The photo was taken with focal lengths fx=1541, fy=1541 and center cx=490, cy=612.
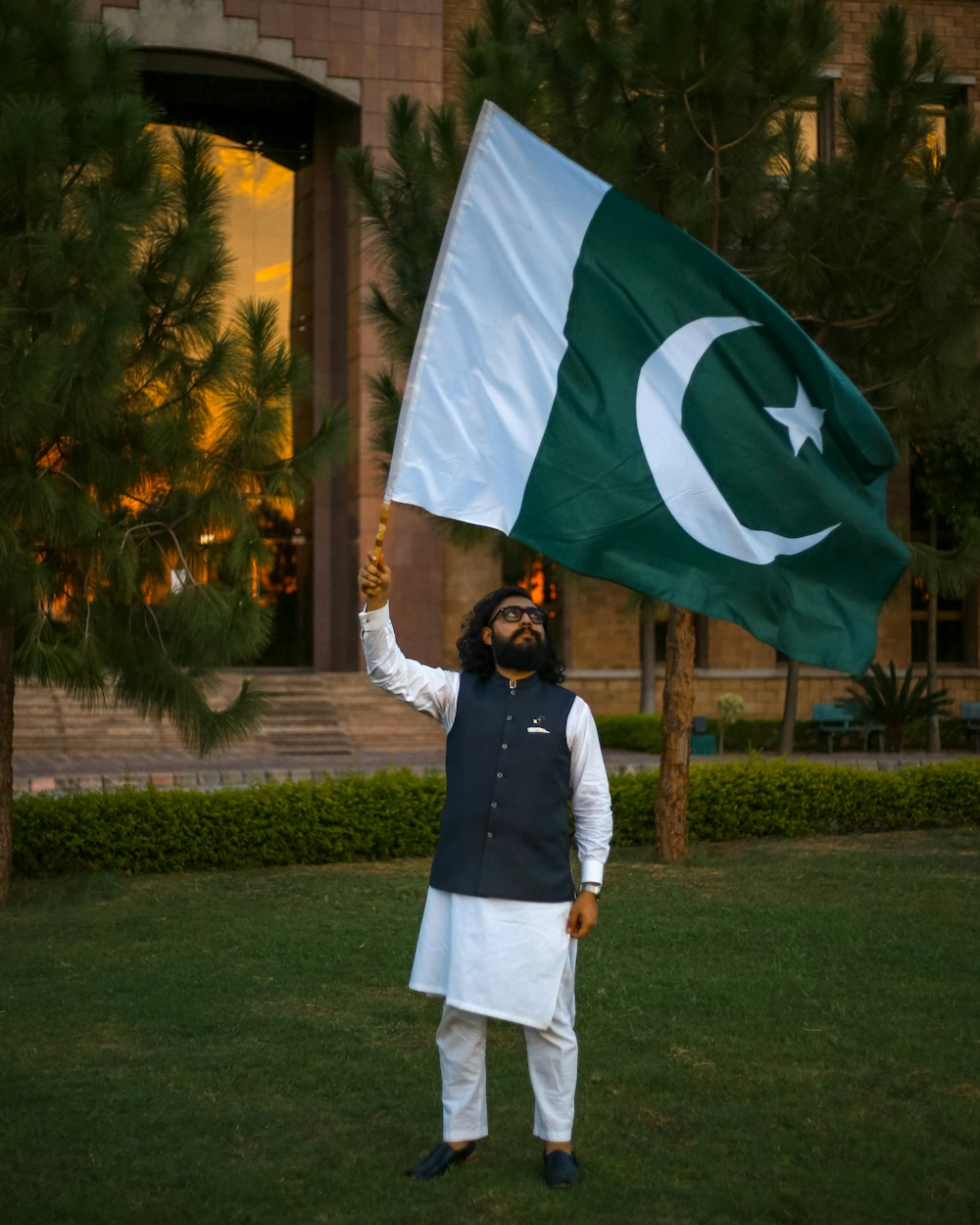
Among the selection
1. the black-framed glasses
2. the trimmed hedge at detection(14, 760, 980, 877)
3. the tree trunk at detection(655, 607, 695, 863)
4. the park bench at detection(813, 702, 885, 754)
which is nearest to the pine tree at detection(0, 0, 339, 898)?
the trimmed hedge at detection(14, 760, 980, 877)

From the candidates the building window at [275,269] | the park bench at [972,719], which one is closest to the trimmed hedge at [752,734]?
the park bench at [972,719]

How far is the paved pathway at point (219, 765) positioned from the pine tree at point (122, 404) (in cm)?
478

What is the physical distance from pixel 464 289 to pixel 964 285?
6.16m

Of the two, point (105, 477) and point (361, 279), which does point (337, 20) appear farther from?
point (105, 477)

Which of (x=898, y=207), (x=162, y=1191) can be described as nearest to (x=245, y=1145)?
(x=162, y=1191)

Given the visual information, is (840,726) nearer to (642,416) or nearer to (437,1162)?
(642,416)

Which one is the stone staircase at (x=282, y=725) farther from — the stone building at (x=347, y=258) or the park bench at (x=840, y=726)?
the park bench at (x=840, y=726)

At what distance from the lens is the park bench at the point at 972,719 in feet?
71.5

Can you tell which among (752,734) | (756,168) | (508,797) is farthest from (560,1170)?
(752,734)

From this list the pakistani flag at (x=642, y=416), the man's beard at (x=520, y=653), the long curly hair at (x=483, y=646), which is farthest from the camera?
the pakistani flag at (x=642, y=416)

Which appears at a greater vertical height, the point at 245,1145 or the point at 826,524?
the point at 826,524

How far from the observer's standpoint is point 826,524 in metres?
5.05

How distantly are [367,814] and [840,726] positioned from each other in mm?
11839

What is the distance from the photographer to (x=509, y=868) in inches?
→ 171
